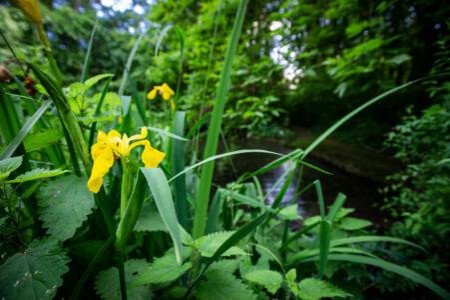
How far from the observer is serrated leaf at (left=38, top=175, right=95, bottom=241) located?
437 mm

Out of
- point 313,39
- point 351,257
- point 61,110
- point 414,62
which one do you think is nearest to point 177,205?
point 61,110

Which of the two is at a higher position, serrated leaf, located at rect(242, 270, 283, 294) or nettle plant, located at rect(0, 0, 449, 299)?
nettle plant, located at rect(0, 0, 449, 299)

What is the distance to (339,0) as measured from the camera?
5.09 ft

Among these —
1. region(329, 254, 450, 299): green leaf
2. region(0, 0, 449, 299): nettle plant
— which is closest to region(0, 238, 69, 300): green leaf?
region(0, 0, 449, 299): nettle plant

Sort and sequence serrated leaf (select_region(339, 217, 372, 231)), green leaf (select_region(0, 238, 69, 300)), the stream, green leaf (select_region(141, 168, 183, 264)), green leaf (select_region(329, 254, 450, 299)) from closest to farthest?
1. green leaf (select_region(141, 168, 183, 264))
2. green leaf (select_region(0, 238, 69, 300))
3. green leaf (select_region(329, 254, 450, 299))
4. serrated leaf (select_region(339, 217, 372, 231))
5. the stream

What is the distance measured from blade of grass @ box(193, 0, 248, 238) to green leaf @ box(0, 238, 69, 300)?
32 cm

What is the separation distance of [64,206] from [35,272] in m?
0.13

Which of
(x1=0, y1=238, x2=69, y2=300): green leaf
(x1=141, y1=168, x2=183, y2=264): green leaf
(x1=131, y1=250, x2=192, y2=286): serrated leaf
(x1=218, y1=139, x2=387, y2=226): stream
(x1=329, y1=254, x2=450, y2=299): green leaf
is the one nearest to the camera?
(x1=141, y1=168, x2=183, y2=264): green leaf

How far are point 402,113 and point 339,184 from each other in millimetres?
1634

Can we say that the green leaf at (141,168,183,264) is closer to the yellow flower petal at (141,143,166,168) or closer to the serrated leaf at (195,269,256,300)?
the yellow flower petal at (141,143,166,168)

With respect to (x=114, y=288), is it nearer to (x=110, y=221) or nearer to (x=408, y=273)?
(x=110, y=221)

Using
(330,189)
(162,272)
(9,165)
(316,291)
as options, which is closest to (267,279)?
(316,291)

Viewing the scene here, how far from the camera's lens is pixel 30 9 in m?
0.36

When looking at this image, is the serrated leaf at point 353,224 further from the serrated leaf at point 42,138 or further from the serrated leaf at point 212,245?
the serrated leaf at point 42,138
